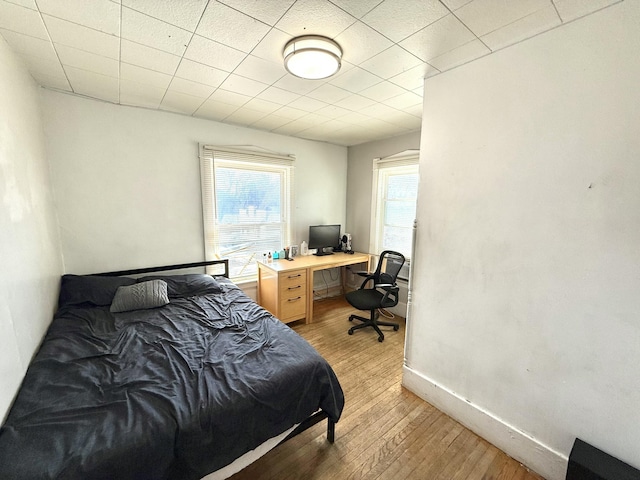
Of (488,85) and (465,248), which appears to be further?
(465,248)

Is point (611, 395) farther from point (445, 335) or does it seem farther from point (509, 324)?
point (445, 335)

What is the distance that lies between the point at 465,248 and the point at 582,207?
0.59 meters

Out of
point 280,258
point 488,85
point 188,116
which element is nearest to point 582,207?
point 488,85

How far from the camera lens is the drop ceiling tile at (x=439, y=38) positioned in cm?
129

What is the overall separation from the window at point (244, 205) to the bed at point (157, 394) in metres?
1.24

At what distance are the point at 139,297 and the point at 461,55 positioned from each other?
9.73 ft

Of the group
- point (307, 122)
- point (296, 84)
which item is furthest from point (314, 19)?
point (307, 122)

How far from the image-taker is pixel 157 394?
1.20 m

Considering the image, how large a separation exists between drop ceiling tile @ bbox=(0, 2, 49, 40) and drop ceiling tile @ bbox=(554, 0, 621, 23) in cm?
247

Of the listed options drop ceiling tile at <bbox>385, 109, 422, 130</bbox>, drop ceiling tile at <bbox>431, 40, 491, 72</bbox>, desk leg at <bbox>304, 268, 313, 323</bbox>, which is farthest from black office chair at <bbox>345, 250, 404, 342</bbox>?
drop ceiling tile at <bbox>431, 40, 491, 72</bbox>

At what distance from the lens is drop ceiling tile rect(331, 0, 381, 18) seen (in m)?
1.15

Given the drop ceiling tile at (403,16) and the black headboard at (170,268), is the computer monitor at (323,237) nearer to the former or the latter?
the black headboard at (170,268)

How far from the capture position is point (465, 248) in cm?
170

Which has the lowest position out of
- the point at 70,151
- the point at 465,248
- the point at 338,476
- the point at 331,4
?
the point at 338,476
